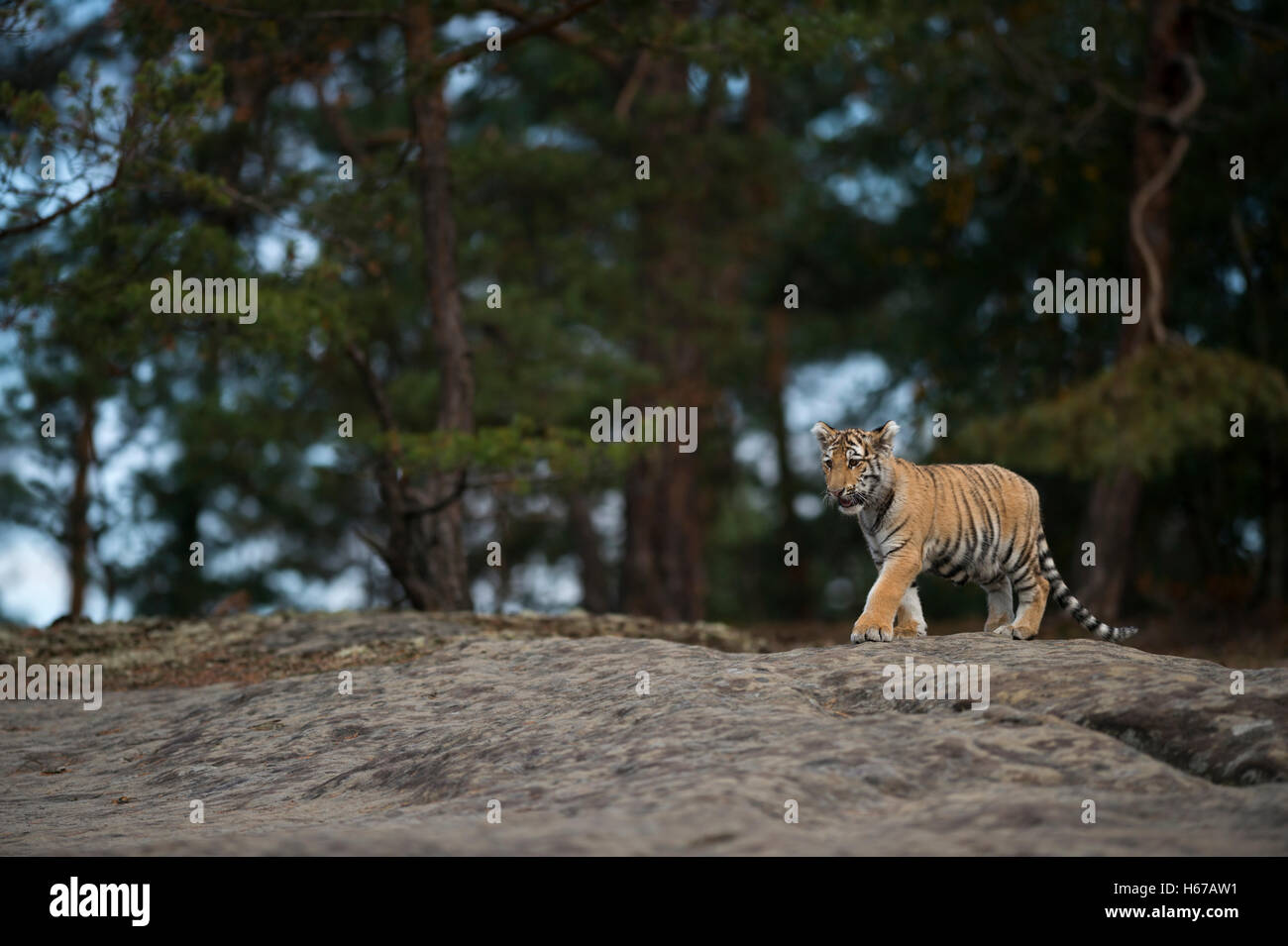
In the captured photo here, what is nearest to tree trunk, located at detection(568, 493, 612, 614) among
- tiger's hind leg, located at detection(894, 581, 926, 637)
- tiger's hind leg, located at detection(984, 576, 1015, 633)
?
tiger's hind leg, located at detection(984, 576, 1015, 633)

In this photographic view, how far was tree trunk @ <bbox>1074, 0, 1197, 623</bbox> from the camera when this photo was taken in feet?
55.9

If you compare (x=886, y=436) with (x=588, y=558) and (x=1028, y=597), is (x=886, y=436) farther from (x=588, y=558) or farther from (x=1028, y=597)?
(x=588, y=558)

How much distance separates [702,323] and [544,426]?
37.4ft

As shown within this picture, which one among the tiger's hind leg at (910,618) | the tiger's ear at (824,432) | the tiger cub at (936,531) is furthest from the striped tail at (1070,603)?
the tiger's ear at (824,432)

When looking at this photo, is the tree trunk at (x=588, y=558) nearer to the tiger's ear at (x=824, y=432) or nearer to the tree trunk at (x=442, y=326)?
the tree trunk at (x=442, y=326)

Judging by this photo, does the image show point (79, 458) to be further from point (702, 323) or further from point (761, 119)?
point (761, 119)

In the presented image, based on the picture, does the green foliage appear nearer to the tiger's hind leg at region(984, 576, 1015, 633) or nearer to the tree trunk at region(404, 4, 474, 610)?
the tree trunk at region(404, 4, 474, 610)

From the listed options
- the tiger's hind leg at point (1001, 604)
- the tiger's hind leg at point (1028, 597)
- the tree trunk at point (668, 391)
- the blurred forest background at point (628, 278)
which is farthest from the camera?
the tree trunk at point (668, 391)

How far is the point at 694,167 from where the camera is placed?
22000 millimetres

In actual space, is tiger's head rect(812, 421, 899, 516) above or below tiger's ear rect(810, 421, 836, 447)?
below

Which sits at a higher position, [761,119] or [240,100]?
[761,119]

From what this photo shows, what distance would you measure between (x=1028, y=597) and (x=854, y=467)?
5.19ft

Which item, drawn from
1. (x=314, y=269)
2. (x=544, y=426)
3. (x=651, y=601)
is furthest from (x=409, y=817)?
(x=651, y=601)

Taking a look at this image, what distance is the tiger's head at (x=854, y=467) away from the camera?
7.95 metres
